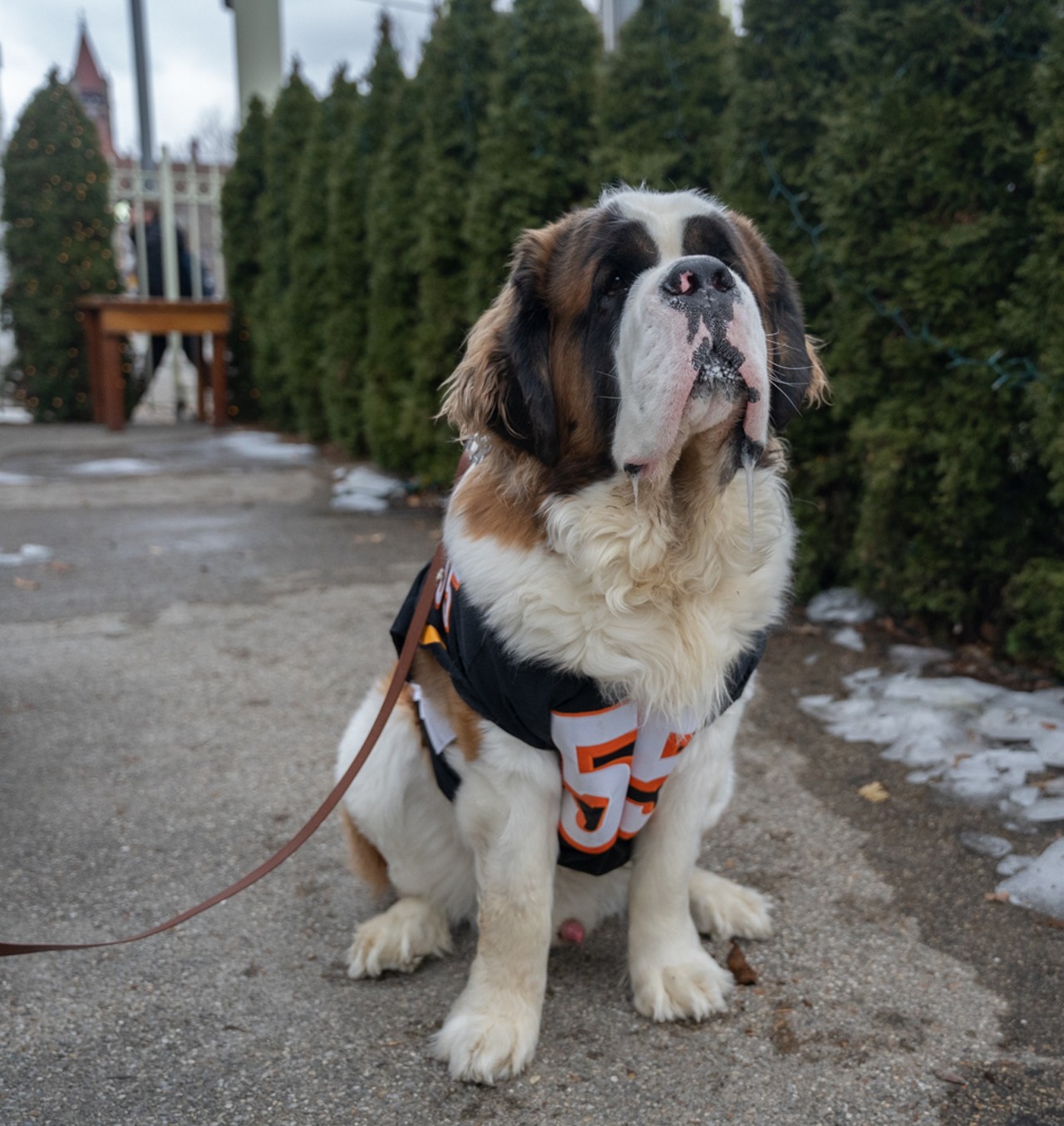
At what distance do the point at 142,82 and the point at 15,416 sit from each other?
995 centimetres

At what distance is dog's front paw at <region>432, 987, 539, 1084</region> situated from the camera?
2053 mm

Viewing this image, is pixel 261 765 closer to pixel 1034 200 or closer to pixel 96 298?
pixel 1034 200

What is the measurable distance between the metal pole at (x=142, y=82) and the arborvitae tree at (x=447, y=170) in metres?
14.5

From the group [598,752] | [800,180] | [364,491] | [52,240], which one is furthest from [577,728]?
[52,240]

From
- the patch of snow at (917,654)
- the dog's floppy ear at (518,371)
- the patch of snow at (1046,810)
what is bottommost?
the patch of snow at (1046,810)

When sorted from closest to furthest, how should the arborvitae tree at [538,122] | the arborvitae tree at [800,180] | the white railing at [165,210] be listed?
the arborvitae tree at [800,180] → the arborvitae tree at [538,122] → the white railing at [165,210]

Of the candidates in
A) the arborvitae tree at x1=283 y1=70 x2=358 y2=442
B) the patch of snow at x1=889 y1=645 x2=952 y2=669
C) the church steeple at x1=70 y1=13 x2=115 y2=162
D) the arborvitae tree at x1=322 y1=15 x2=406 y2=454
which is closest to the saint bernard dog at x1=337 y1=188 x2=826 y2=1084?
the patch of snow at x1=889 y1=645 x2=952 y2=669

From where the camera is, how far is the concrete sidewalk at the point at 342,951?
79.4 inches

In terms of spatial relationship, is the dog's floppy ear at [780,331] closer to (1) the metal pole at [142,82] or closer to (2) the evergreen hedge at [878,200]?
(2) the evergreen hedge at [878,200]

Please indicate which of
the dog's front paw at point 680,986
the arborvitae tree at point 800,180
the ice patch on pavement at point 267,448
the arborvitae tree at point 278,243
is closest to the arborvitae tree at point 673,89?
the arborvitae tree at point 800,180

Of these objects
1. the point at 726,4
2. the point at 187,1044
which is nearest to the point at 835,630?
the point at 187,1044

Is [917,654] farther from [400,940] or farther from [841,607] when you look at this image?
[400,940]

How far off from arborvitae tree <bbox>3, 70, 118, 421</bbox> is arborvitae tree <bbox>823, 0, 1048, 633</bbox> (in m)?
9.94

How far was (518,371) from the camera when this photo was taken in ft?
6.89
